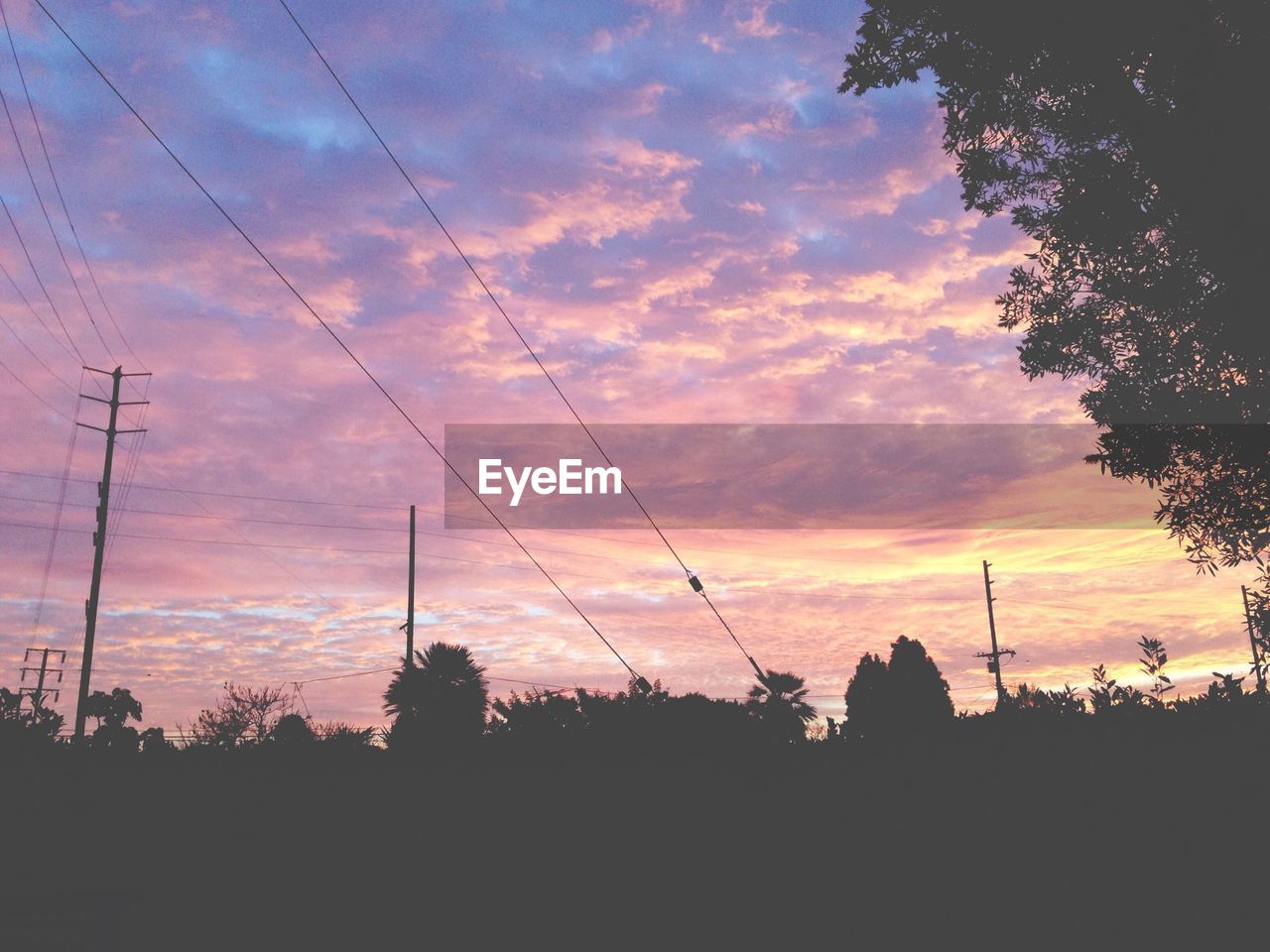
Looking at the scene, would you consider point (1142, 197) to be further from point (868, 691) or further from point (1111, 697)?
point (868, 691)

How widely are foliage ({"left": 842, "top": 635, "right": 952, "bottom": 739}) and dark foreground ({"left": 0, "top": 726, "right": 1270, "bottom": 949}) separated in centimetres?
3938

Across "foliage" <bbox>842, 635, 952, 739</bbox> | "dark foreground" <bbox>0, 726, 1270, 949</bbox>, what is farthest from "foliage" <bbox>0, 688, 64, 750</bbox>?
"foliage" <bbox>842, 635, 952, 739</bbox>

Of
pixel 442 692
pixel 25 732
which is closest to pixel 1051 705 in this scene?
pixel 25 732

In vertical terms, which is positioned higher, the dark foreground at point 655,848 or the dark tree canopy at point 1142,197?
the dark tree canopy at point 1142,197

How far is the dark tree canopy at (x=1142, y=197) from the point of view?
957 centimetres

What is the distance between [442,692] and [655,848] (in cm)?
2888

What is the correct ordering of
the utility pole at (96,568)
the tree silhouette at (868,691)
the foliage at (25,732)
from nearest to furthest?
the foliage at (25,732)
the utility pole at (96,568)
the tree silhouette at (868,691)

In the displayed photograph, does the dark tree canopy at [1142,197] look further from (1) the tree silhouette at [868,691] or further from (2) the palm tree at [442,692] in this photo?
(1) the tree silhouette at [868,691]

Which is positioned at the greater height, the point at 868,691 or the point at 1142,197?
the point at 1142,197

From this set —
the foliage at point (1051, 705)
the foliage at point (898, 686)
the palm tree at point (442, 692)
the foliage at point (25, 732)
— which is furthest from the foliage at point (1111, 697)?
the foliage at point (898, 686)

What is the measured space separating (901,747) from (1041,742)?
5.23 feet

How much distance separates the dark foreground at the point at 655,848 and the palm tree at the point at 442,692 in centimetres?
2408

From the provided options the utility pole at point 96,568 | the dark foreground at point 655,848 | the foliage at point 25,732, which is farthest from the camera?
the utility pole at point 96,568

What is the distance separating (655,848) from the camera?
10.8 meters
